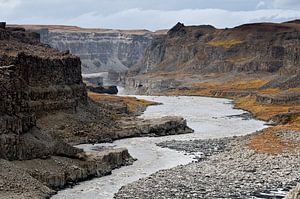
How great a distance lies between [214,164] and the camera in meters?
53.1

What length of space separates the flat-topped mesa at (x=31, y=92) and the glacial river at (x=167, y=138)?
15.6ft

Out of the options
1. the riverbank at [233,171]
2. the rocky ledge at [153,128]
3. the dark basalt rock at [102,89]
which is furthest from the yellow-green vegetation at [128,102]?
the riverbank at [233,171]

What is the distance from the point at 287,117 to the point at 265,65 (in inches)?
3306

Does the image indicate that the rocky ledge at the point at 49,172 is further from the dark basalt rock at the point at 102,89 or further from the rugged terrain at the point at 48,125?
the dark basalt rock at the point at 102,89

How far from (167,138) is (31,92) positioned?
18.3 meters

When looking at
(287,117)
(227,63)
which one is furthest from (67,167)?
(227,63)

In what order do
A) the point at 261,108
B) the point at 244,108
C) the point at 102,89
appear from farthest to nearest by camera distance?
1. the point at 102,89
2. the point at 244,108
3. the point at 261,108

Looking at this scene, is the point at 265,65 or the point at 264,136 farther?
the point at 265,65

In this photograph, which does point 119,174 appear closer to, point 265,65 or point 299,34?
point 265,65

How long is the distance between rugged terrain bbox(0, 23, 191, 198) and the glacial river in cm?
151

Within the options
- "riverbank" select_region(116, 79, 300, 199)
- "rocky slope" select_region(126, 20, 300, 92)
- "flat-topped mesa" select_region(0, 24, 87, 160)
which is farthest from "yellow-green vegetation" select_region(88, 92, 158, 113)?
"riverbank" select_region(116, 79, 300, 199)

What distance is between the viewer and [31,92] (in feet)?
214

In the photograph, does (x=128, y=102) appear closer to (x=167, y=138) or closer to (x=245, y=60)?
(x=167, y=138)

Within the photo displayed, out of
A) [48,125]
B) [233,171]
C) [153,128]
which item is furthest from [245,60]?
[233,171]
